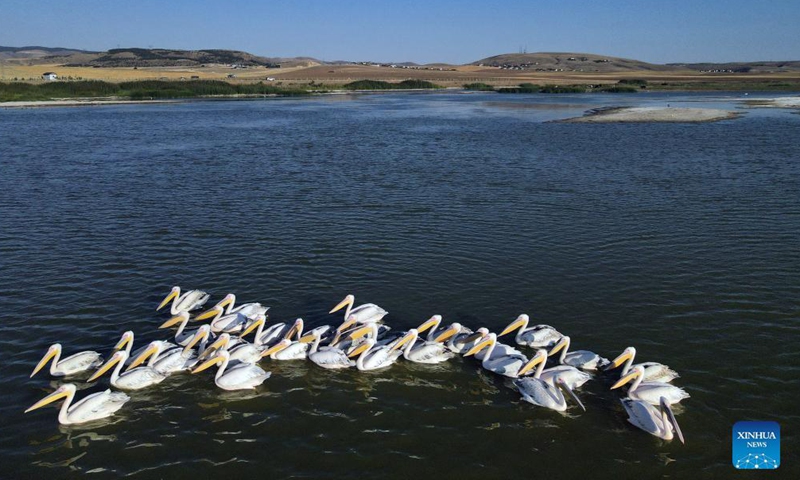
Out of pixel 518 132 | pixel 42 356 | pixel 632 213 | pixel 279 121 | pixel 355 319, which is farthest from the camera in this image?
pixel 279 121

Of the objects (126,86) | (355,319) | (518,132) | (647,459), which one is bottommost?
(647,459)

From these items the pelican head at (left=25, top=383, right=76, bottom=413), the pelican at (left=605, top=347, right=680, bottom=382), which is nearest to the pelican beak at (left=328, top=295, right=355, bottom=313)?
the pelican head at (left=25, top=383, right=76, bottom=413)

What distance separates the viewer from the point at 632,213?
2238cm

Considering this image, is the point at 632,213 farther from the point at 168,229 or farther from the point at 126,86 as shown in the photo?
the point at 126,86

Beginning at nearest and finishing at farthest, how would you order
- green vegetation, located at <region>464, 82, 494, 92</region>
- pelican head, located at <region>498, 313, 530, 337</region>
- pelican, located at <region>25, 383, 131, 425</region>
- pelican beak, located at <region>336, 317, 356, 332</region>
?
pelican, located at <region>25, 383, 131, 425</region> → pelican beak, located at <region>336, 317, 356, 332</region> → pelican head, located at <region>498, 313, 530, 337</region> → green vegetation, located at <region>464, 82, 494, 92</region>

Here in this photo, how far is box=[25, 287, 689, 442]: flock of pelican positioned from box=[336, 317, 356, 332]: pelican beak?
0.09 feet

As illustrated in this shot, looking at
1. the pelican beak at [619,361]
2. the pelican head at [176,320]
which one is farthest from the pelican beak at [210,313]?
the pelican beak at [619,361]

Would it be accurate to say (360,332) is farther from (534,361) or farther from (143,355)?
(143,355)

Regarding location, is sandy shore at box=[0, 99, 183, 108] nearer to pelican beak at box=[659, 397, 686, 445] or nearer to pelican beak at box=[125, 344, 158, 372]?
pelican beak at box=[125, 344, 158, 372]

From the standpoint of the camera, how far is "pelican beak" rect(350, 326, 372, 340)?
12.6m

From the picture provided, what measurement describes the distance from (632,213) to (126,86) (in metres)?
100

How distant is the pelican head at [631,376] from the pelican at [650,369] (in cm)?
13

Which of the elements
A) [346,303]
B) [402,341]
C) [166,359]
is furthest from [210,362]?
[402,341]

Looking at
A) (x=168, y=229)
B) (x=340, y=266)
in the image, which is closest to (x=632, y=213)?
(x=340, y=266)
